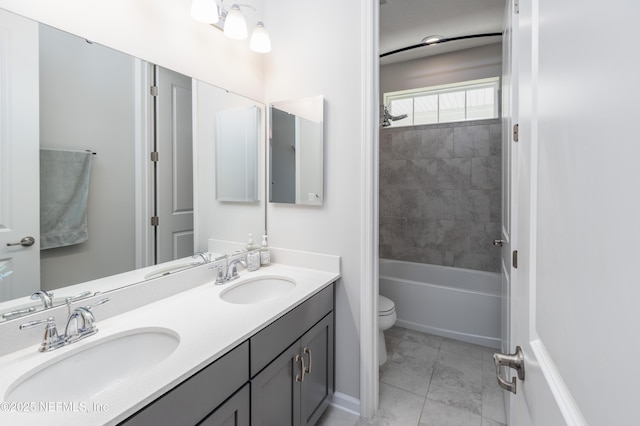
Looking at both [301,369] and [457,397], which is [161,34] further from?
[457,397]

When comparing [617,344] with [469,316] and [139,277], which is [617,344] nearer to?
[139,277]

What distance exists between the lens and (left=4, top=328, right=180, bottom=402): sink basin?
79 cm

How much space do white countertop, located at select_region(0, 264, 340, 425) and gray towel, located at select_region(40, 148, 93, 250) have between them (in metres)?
0.31

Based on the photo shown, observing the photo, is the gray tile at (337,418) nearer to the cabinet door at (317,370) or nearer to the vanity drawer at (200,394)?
the cabinet door at (317,370)

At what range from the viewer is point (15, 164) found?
92cm

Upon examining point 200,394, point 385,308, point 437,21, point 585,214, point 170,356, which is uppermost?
point 437,21

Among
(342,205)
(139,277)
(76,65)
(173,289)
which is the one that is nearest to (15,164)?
(76,65)

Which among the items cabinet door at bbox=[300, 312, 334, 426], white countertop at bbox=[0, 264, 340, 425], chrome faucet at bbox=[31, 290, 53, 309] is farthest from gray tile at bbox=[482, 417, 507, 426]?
chrome faucet at bbox=[31, 290, 53, 309]

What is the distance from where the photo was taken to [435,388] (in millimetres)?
1892

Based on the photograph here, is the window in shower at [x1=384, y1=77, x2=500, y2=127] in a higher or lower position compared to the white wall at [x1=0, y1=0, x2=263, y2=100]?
higher

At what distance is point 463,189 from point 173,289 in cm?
276

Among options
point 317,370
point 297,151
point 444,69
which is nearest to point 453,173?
point 444,69

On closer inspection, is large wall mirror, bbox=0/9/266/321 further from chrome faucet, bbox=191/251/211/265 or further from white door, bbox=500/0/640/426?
white door, bbox=500/0/640/426

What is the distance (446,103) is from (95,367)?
348cm
